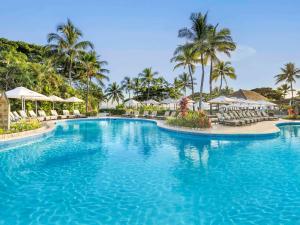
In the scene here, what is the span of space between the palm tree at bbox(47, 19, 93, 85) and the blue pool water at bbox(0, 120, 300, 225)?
2226 cm

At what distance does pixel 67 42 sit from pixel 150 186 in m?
28.1

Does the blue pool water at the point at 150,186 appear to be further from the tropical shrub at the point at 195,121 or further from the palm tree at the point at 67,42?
the palm tree at the point at 67,42

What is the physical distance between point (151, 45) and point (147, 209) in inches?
876

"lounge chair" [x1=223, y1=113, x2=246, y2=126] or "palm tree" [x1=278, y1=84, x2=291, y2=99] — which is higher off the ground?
"palm tree" [x1=278, y1=84, x2=291, y2=99]

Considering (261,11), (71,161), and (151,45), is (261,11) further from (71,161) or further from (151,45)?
(71,161)

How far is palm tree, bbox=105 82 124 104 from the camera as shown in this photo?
5003cm

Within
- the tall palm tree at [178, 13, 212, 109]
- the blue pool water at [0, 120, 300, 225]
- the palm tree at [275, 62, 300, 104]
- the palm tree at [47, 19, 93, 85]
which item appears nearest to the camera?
the blue pool water at [0, 120, 300, 225]

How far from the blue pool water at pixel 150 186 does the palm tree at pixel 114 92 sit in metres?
40.8

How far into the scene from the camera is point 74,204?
14.6 feet

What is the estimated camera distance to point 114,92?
164 feet

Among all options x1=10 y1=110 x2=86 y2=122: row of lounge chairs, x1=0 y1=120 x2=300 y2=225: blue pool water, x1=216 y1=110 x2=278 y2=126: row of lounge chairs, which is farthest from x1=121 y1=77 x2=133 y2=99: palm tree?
x1=0 y1=120 x2=300 y2=225: blue pool water

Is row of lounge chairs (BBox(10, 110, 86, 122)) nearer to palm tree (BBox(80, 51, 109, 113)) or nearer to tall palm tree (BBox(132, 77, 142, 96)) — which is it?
palm tree (BBox(80, 51, 109, 113))

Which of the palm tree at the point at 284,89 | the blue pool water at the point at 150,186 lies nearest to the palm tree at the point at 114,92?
the blue pool water at the point at 150,186

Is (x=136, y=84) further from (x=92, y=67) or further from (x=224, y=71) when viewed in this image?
(x=224, y=71)
